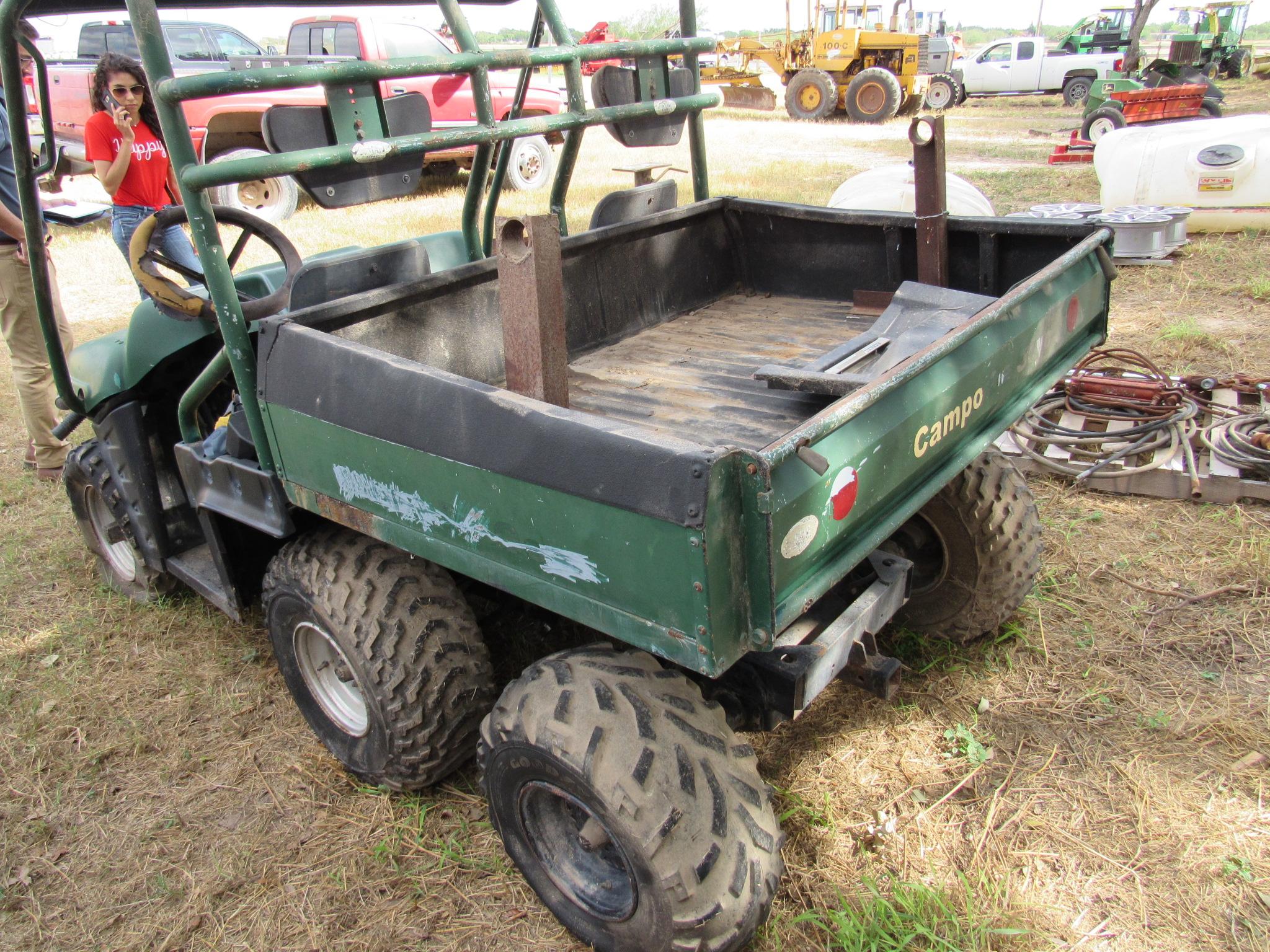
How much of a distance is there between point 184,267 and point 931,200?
2244 millimetres

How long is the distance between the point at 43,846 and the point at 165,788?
0.30 meters

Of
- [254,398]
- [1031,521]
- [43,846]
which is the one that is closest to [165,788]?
[43,846]

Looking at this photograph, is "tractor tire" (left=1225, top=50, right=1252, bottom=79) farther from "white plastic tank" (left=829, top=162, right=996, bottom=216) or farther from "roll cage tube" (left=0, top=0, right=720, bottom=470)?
"roll cage tube" (left=0, top=0, right=720, bottom=470)

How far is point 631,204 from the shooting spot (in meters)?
3.52

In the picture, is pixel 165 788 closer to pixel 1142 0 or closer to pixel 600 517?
pixel 600 517

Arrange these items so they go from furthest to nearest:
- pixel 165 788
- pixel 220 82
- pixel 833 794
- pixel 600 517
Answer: pixel 165 788, pixel 833 794, pixel 220 82, pixel 600 517

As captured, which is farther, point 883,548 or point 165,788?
point 883,548

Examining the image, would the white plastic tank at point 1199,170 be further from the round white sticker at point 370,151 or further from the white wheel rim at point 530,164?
the round white sticker at point 370,151

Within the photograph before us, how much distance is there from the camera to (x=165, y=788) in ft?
8.68

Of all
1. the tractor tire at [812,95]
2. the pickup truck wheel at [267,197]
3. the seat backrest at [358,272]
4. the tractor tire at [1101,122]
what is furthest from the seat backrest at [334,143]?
the tractor tire at [812,95]

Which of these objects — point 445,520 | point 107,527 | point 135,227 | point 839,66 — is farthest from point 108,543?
point 839,66

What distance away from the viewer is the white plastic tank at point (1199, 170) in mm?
7625

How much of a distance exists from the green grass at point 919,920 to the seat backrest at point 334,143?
6.30 feet

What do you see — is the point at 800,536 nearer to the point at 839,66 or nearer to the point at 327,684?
the point at 327,684
